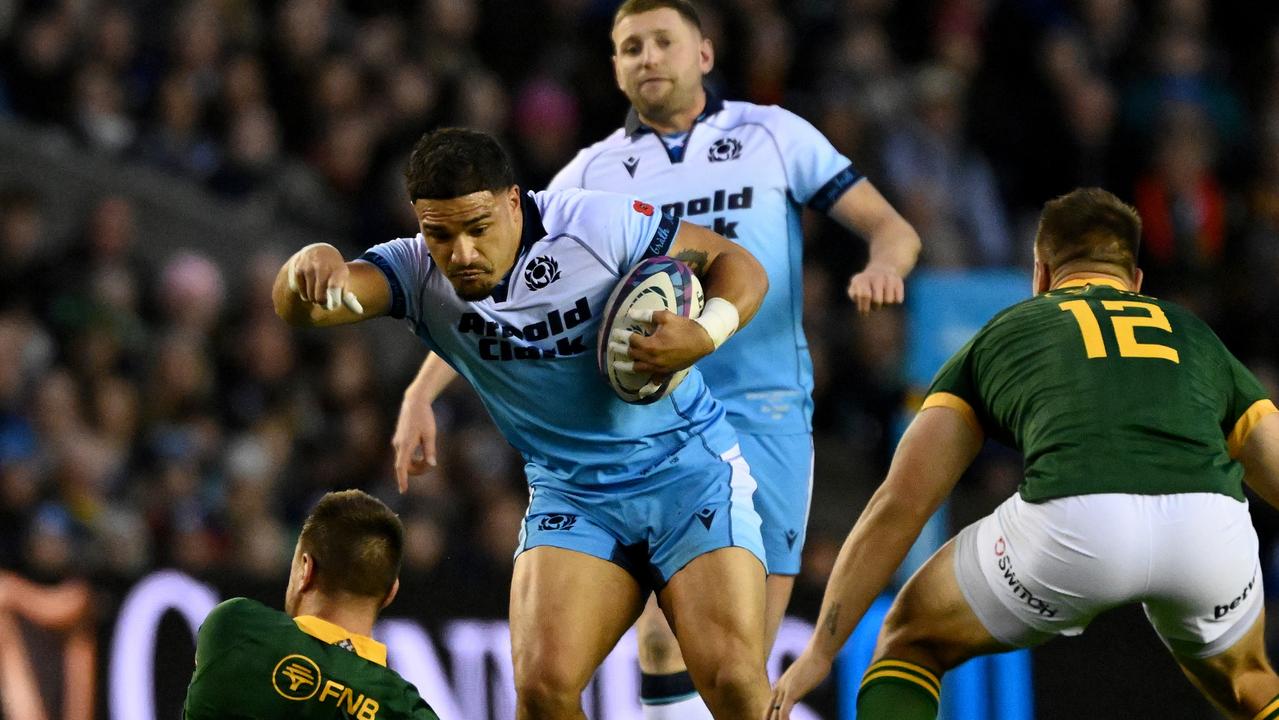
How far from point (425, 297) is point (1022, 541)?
1.73m

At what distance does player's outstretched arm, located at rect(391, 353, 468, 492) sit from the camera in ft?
19.0

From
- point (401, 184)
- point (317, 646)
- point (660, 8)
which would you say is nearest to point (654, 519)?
point (317, 646)

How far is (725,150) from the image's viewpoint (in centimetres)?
608

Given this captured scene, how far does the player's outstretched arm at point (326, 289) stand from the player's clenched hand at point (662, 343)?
2.20ft

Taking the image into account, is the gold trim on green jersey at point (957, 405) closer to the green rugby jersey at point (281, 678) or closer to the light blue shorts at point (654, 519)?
the light blue shorts at point (654, 519)

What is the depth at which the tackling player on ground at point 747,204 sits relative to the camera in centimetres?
591

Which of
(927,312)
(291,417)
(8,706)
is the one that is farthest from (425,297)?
(291,417)

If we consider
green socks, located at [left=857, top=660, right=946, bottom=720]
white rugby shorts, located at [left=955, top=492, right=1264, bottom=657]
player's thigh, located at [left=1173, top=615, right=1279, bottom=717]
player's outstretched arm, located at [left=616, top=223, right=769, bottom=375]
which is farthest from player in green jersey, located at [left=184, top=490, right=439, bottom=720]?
player's thigh, located at [left=1173, top=615, right=1279, bottom=717]

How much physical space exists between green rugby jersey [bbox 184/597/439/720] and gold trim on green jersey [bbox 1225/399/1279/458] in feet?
7.24

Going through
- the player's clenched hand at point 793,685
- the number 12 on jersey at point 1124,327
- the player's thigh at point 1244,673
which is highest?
the number 12 on jersey at point 1124,327

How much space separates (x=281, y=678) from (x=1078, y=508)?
77.1 inches

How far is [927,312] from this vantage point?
23.3 ft

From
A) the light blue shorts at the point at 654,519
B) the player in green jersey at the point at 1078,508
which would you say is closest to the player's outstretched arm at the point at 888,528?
the player in green jersey at the point at 1078,508

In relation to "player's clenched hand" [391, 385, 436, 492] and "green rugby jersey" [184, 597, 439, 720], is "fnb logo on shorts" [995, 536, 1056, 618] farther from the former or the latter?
"player's clenched hand" [391, 385, 436, 492]
